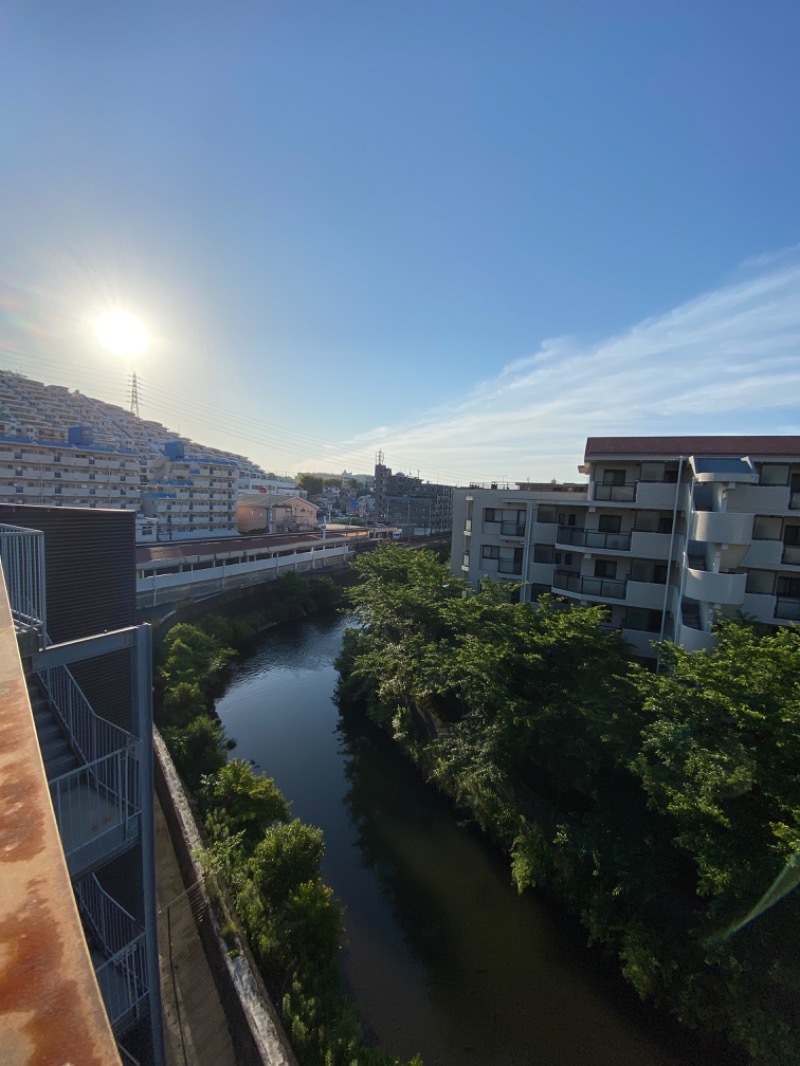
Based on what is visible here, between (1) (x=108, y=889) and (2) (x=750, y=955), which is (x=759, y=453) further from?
(1) (x=108, y=889)

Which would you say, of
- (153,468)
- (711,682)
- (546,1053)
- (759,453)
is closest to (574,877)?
(546,1053)

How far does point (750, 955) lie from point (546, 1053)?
105 inches

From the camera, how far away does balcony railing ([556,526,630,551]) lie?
1216 centimetres

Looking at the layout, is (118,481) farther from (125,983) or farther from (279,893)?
(125,983)

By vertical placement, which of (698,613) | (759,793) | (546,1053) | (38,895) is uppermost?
(38,895)

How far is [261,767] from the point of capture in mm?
11398

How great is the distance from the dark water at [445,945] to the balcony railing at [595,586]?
20.5 ft

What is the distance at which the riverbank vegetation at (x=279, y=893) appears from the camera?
5.00 m

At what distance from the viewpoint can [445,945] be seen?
7.09 m

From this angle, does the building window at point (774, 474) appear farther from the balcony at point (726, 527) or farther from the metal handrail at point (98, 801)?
the metal handrail at point (98, 801)

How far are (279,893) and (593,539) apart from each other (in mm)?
10153

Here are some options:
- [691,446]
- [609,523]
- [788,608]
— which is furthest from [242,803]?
[691,446]

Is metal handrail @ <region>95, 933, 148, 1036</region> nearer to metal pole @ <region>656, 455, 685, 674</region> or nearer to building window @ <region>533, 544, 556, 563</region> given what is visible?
metal pole @ <region>656, 455, 685, 674</region>

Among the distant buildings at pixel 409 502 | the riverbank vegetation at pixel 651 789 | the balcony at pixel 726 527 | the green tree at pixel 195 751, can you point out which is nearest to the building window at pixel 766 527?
the balcony at pixel 726 527
